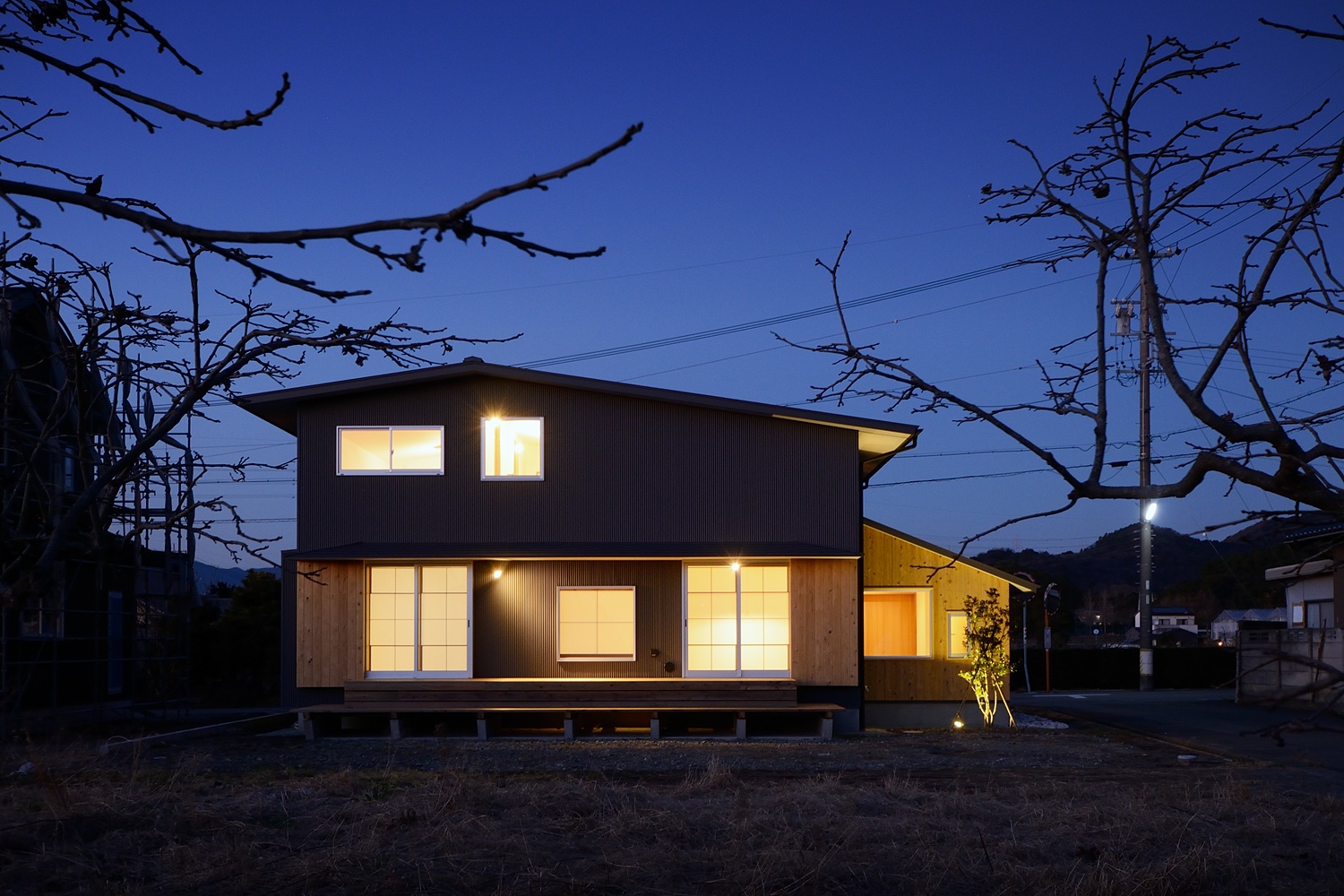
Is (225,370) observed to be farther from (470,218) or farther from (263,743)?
(263,743)

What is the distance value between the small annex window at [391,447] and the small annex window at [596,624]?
2.99m

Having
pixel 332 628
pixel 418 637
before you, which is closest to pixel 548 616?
pixel 418 637

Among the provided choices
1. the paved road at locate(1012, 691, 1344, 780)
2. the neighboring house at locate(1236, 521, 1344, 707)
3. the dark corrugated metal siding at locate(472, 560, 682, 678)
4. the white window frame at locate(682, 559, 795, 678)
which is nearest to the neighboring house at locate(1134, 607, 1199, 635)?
the neighboring house at locate(1236, 521, 1344, 707)

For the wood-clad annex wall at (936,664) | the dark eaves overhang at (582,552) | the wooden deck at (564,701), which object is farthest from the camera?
the wood-clad annex wall at (936,664)

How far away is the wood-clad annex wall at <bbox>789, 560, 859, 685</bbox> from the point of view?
1916 cm

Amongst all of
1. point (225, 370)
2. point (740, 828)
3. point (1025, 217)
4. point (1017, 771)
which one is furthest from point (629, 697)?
point (1025, 217)

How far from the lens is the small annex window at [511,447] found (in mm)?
19734

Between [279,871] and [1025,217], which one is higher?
[1025,217]

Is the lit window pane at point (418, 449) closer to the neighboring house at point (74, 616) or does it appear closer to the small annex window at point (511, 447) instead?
the small annex window at point (511, 447)

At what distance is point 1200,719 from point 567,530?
12.1 metres

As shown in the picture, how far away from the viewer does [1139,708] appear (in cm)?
2575

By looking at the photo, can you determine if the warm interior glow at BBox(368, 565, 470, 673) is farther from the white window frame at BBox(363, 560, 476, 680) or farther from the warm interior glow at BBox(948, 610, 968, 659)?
the warm interior glow at BBox(948, 610, 968, 659)

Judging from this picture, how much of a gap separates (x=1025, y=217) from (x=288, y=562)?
16.2 metres

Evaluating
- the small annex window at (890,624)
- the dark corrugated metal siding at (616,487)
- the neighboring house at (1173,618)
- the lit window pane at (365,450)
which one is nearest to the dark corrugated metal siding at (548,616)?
the dark corrugated metal siding at (616,487)
